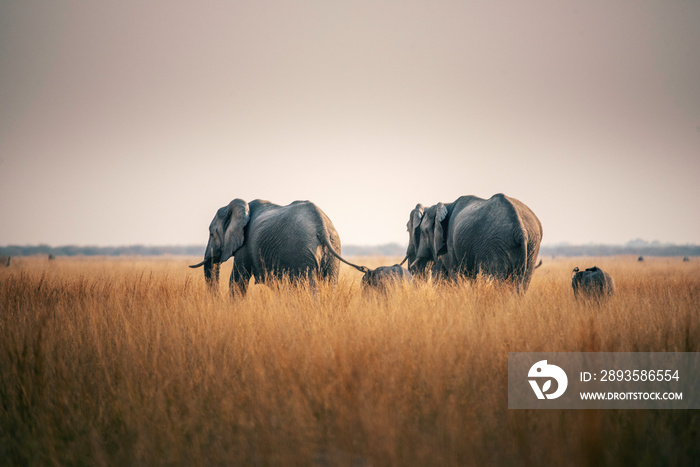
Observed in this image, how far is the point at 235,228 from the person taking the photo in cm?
934

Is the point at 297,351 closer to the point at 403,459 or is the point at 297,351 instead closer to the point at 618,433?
the point at 403,459

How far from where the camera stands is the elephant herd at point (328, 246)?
27.0 ft

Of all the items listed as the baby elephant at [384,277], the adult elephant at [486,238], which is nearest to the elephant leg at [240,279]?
the baby elephant at [384,277]

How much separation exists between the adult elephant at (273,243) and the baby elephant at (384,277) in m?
0.40

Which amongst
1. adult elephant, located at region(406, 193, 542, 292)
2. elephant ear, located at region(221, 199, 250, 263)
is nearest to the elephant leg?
elephant ear, located at region(221, 199, 250, 263)

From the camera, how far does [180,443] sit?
276 cm

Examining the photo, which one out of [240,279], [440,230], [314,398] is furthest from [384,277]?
[314,398]

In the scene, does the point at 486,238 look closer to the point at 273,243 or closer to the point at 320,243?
the point at 320,243

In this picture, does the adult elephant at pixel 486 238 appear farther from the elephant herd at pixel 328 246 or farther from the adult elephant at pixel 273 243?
the adult elephant at pixel 273 243

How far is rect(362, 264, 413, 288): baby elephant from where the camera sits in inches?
292

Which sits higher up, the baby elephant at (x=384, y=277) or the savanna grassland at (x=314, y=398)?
the baby elephant at (x=384, y=277)

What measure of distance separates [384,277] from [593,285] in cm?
357

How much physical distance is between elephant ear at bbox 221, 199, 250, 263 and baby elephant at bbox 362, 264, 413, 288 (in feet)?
9.71

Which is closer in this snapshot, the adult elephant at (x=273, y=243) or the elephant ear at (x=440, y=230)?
the adult elephant at (x=273, y=243)
